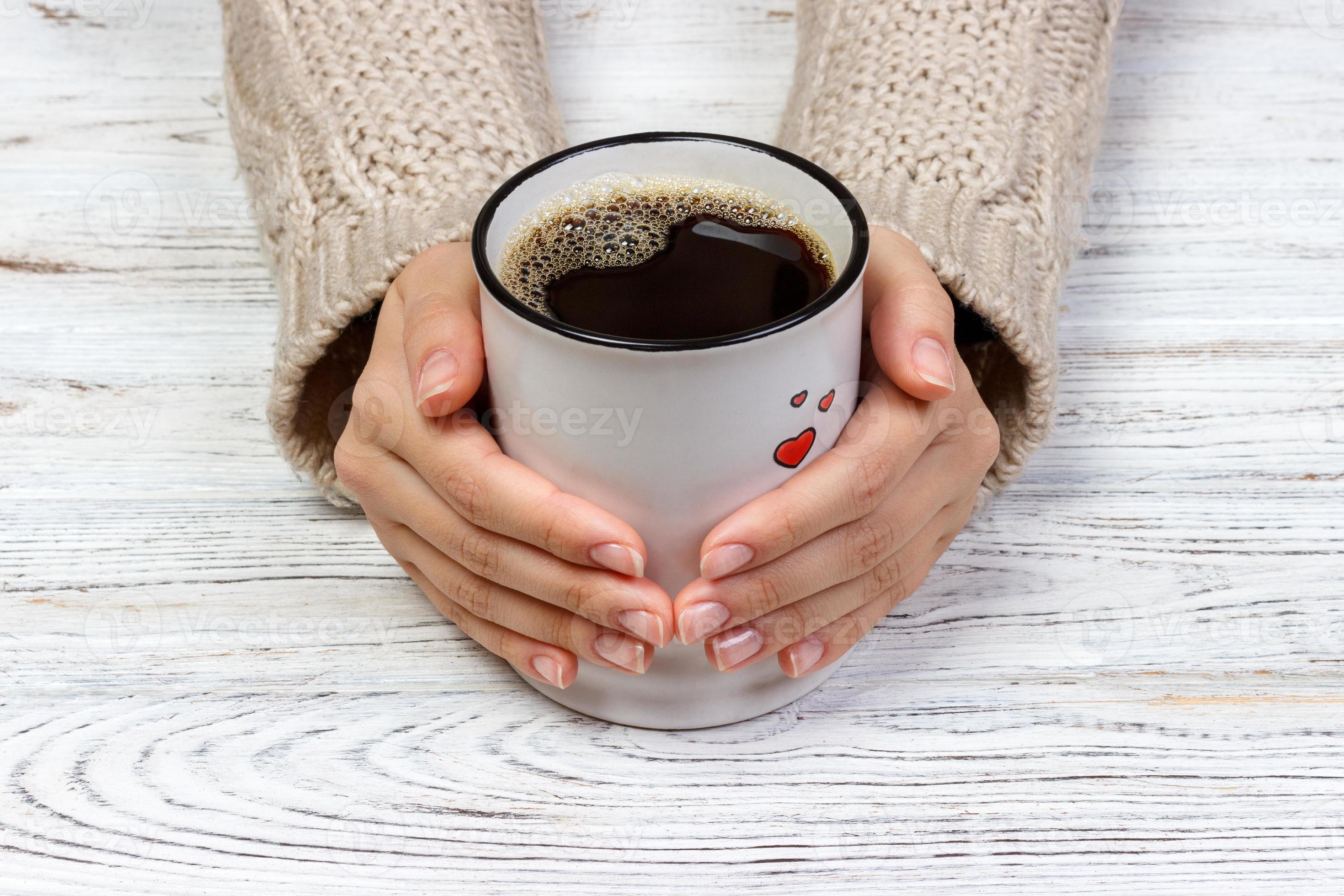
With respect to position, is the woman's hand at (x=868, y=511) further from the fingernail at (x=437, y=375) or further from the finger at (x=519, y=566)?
the fingernail at (x=437, y=375)

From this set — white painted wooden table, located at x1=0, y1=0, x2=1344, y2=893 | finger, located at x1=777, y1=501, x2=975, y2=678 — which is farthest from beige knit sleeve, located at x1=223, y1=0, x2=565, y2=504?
finger, located at x1=777, y1=501, x2=975, y2=678

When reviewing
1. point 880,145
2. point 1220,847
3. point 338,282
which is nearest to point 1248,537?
point 1220,847

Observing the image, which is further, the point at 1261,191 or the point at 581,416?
the point at 1261,191

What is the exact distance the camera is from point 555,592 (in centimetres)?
60

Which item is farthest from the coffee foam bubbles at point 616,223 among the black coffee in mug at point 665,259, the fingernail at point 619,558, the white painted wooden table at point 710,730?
the white painted wooden table at point 710,730

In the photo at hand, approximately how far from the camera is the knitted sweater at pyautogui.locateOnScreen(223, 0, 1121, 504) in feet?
2.44

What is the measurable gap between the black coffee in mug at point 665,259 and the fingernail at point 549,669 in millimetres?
196

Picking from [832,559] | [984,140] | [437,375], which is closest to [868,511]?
[832,559]

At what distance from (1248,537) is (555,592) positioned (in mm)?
486

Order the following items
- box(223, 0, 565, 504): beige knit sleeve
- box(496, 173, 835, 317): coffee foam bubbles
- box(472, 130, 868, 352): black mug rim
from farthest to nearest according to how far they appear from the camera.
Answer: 1. box(223, 0, 565, 504): beige knit sleeve
2. box(496, 173, 835, 317): coffee foam bubbles
3. box(472, 130, 868, 352): black mug rim

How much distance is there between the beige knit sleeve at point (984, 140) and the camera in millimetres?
746

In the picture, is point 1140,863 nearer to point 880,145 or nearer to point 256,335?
point 880,145

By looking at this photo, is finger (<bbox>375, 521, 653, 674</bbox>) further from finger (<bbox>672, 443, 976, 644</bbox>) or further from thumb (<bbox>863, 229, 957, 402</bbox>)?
thumb (<bbox>863, 229, 957, 402</bbox>)

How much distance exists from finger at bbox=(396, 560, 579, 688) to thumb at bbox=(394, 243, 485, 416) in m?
0.14
